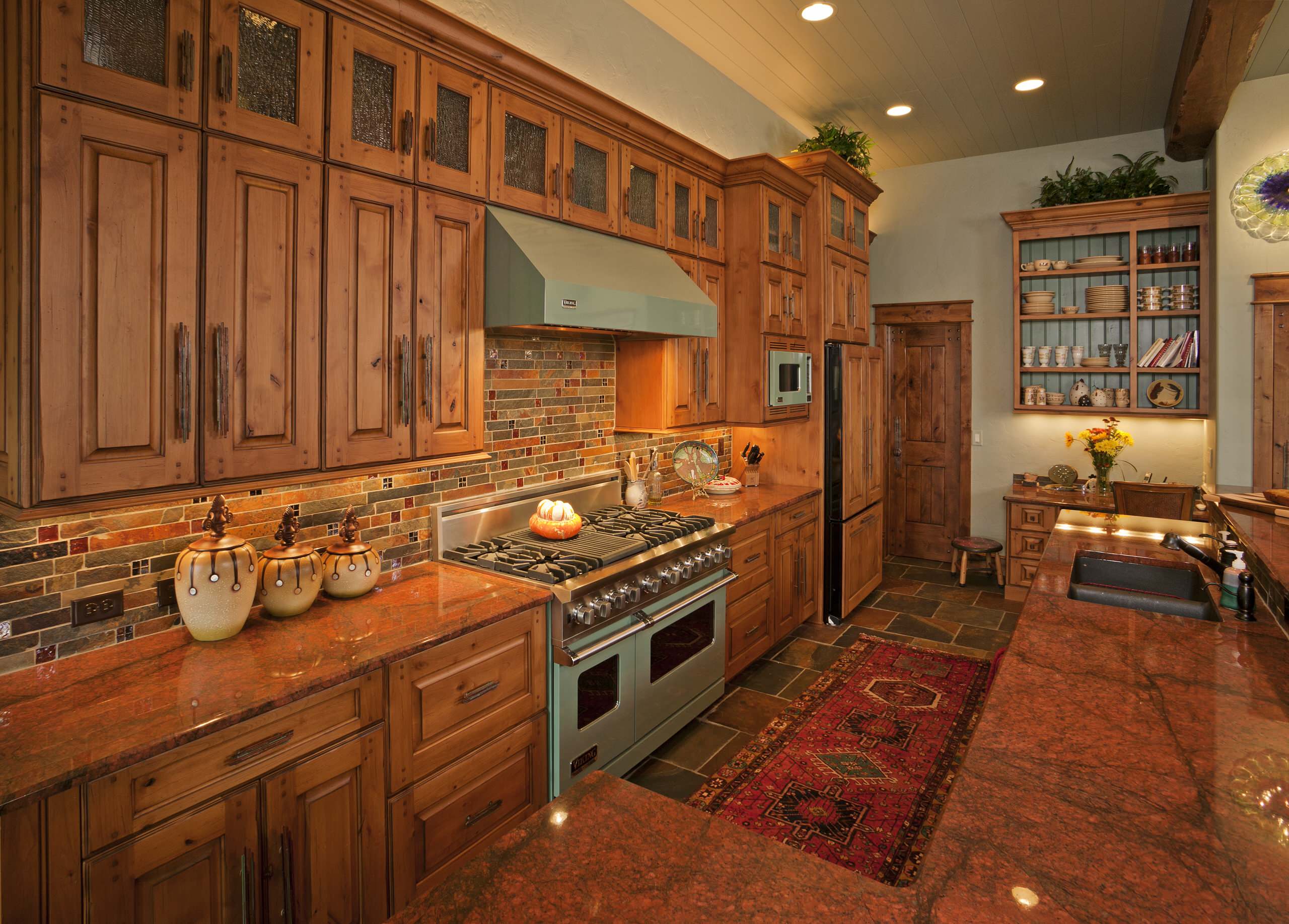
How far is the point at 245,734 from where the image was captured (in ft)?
5.25

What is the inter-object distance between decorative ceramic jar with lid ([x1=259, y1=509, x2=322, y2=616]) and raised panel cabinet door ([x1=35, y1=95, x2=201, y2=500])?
1.24 ft

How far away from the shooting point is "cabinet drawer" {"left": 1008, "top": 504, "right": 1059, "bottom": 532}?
211 inches

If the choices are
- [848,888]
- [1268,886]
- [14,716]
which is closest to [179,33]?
[14,716]

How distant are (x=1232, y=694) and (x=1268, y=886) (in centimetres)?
82

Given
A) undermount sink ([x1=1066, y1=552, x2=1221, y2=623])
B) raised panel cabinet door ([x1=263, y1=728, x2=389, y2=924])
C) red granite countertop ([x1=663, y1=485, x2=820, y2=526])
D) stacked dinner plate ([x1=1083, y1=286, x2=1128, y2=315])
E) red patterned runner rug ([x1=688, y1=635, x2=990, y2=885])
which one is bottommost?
red patterned runner rug ([x1=688, y1=635, x2=990, y2=885])

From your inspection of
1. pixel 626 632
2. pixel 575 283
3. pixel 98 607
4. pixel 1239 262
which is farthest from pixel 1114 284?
pixel 98 607

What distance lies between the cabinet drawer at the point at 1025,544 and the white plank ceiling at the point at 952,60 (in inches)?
122

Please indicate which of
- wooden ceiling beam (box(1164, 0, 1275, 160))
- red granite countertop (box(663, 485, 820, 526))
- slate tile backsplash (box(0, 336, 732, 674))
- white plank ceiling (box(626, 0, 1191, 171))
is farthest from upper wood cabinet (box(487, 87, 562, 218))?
wooden ceiling beam (box(1164, 0, 1275, 160))

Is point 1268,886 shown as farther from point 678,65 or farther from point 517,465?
point 678,65

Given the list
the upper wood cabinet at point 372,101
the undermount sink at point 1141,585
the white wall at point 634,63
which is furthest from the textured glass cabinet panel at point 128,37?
the undermount sink at point 1141,585

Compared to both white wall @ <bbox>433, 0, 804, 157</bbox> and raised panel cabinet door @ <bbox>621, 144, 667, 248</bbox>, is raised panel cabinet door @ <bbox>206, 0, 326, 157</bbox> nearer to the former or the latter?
white wall @ <bbox>433, 0, 804, 157</bbox>

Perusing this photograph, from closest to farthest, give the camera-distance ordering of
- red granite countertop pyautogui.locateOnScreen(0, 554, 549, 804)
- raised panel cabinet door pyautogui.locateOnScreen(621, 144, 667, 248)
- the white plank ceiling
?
red granite countertop pyautogui.locateOnScreen(0, 554, 549, 804)
raised panel cabinet door pyautogui.locateOnScreen(621, 144, 667, 248)
the white plank ceiling

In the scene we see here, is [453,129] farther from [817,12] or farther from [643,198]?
[817,12]

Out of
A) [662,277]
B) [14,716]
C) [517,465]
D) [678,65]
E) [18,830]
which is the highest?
[678,65]
